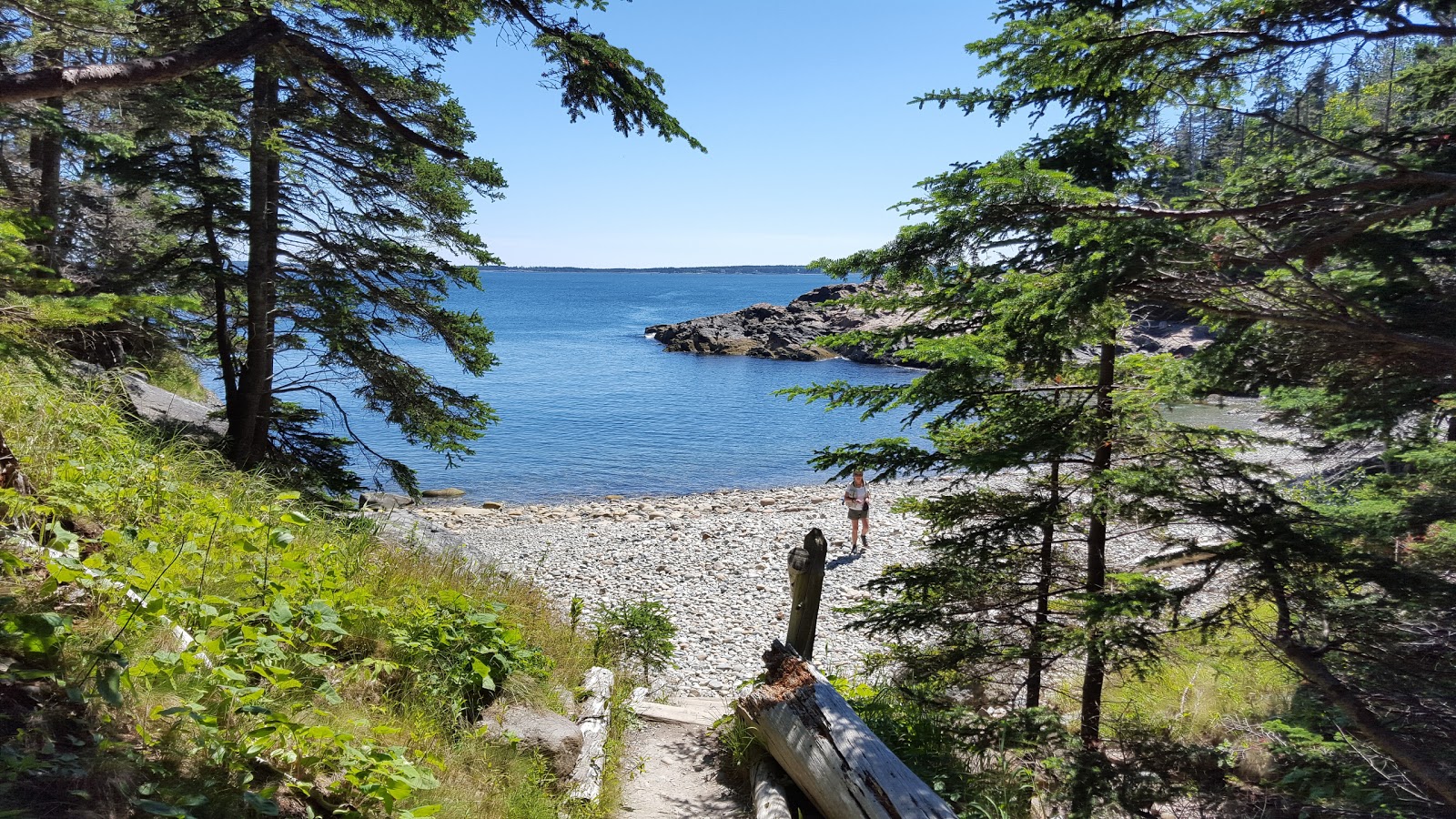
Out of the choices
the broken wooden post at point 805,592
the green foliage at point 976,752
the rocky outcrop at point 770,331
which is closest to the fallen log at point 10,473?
the broken wooden post at point 805,592

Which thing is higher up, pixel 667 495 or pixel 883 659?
pixel 883 659

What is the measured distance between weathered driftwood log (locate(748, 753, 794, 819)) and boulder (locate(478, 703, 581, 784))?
131cm

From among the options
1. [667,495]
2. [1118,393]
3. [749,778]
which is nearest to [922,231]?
[1118,393]

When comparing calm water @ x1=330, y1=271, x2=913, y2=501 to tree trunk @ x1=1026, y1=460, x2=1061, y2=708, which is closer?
tree trunk @ x1=1026, y1=460, x2=1061, y2=708

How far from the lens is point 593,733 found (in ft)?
18.3

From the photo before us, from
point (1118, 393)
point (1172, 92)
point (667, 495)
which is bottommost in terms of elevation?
point (667, 495)

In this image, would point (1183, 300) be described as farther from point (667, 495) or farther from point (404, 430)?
point (667, 495)

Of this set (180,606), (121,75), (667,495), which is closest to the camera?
(180,606)

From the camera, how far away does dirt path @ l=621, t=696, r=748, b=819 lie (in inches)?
212

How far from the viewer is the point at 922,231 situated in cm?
557

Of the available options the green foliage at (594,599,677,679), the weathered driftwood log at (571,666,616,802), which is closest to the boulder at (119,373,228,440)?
the green foliage at (594,599,677,679)

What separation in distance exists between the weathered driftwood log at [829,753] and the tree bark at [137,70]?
5394 millimetres

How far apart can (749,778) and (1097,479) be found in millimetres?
3423

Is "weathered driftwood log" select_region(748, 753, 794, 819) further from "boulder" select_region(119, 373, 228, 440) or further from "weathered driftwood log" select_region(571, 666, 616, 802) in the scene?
"boulder" select_region(119, 373, 228, 440)
